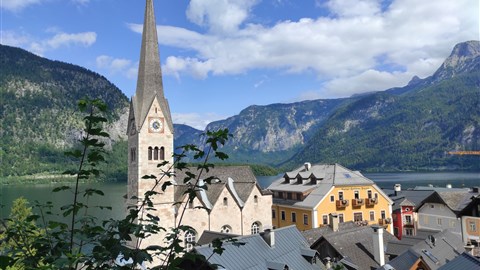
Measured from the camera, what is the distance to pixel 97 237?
4812 millimetres

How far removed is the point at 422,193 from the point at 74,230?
5780 centimetres

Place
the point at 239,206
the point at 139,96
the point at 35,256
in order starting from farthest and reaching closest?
the point at 239,206
the point at 139,96
the point at 35,256

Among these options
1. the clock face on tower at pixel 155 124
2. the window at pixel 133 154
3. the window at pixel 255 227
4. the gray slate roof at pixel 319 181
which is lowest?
the window at pixel 255 227

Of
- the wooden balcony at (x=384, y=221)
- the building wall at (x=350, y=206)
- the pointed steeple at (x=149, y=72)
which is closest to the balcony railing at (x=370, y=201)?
the building wall at (x=350, y=206)

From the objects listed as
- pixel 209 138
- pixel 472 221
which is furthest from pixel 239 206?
pixel 209 138

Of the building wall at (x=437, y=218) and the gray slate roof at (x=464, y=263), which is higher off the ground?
the gray slate roof at (x=464, y=263)

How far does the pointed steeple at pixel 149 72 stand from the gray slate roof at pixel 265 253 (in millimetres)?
17711

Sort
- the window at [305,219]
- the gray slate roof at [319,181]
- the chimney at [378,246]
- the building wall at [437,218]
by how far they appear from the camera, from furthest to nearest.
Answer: the building wall at [437,218] → the gray slate roof at [319,181] → the window at [305,219] → the chimney at [378,246]

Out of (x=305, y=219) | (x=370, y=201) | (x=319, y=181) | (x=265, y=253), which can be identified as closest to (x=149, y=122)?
(x=265, y=253)

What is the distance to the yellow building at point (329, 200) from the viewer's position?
4684 cm

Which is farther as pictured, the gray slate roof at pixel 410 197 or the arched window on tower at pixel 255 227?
the gray slate roof at pixel 410 197

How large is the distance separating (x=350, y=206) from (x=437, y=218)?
11.7 metres

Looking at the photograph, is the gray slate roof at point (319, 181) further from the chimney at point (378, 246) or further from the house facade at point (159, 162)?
the chimney at point (378, 246)

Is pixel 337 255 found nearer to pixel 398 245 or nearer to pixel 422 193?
pixel 398 245
